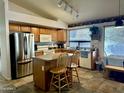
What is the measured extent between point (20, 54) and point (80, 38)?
356cm

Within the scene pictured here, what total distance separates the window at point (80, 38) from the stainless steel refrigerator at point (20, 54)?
3.05m

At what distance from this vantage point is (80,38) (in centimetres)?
654

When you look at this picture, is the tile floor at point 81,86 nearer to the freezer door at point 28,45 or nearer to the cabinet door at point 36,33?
the freezer door at point 28,45

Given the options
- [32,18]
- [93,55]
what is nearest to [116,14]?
[93,55]

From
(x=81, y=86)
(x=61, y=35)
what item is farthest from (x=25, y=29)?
(x=81, y=86)

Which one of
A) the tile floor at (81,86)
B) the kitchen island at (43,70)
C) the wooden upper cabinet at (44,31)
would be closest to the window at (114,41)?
the tile floor at (81,86)

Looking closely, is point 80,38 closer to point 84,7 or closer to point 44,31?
point 44,31

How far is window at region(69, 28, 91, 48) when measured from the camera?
6193mm

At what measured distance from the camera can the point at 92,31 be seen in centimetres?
552

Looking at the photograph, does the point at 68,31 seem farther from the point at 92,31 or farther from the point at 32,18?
the point at 32,18

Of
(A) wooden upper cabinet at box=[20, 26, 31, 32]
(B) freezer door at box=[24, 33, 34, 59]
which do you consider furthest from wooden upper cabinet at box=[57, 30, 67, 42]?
(B) freezer door at box=[24, 33, 34, 59]

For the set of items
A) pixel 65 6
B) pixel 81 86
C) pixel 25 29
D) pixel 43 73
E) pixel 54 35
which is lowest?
pixel 81 86

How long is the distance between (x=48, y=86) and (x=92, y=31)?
11.4 feet

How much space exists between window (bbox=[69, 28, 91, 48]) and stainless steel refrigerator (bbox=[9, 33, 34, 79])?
305 cm
